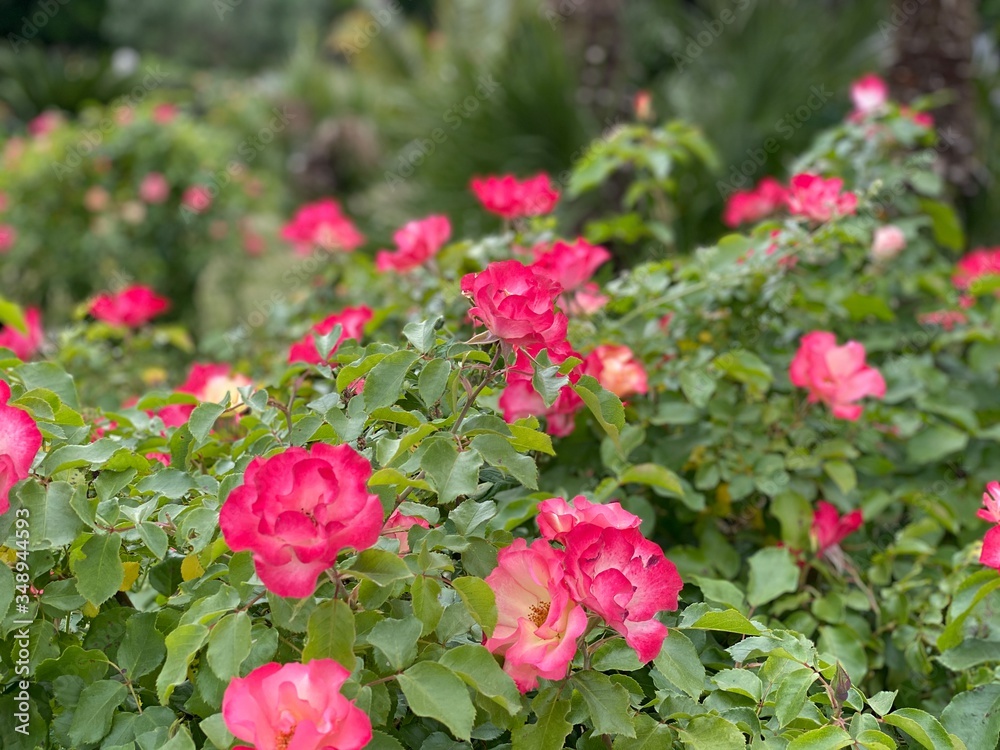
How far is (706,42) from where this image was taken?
5.31m

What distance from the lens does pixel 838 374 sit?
141 cm

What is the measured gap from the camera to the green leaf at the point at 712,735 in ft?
2.74

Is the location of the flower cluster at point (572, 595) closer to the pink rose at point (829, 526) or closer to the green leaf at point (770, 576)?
the green leaf at point (770, 576)

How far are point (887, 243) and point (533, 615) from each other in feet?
4.86

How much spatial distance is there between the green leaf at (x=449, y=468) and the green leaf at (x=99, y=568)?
296mm

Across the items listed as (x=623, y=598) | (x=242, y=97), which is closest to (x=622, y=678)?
(x=623, y=598)

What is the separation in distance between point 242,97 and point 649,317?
9093 mm

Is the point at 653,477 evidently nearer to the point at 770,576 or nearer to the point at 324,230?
the point at 770,576

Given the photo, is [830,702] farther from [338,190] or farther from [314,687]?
[338,190]

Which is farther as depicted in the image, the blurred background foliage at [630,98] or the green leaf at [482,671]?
the blurred background foliage at [630,98]

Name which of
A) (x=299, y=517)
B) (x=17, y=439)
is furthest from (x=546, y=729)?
(x=17, y=439)

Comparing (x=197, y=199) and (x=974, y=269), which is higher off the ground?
(x=974, y=269)

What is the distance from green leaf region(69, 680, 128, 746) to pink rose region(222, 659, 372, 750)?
22 centimetres

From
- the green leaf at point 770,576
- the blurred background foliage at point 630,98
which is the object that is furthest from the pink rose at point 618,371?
the blurred background foliage at point 630,98
